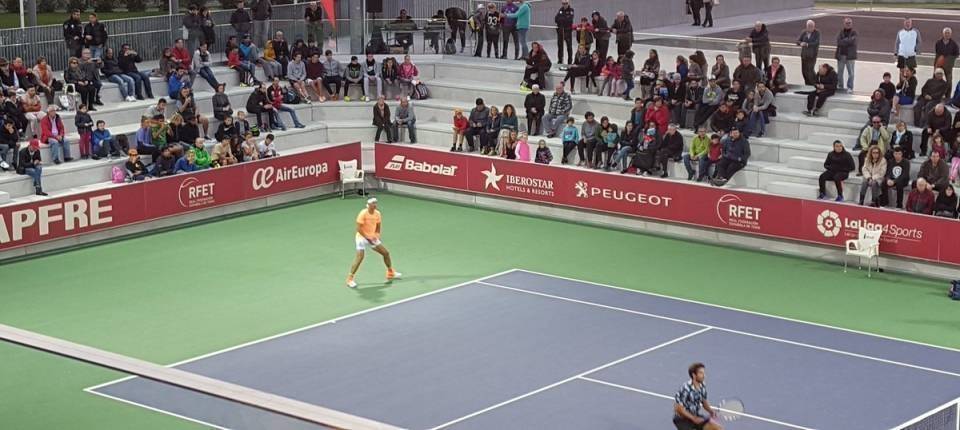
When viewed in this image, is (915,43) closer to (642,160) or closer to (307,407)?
(642,160)

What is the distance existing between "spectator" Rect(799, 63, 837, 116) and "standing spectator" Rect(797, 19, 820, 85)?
2.88ft

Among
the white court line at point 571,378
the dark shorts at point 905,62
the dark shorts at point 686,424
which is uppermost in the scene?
the dark shorts at point 905,62

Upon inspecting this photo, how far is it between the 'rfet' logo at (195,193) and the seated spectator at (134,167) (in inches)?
43.8

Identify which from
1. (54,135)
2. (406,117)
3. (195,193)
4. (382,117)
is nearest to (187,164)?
(195,193)

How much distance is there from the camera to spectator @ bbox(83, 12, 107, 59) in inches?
1582

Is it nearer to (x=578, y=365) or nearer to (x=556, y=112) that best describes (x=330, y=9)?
(x=556, y=112)

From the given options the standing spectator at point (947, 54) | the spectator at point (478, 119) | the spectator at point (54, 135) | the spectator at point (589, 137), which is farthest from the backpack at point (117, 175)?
the standing spectator at point (947, 54)

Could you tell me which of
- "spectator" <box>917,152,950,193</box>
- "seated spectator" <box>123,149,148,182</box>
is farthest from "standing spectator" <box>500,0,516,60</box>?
"spectator" <box>917,152,950,193</box>

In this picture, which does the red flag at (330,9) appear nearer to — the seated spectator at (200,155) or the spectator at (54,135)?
the seated spectator at (200,155)

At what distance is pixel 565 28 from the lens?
142 feet

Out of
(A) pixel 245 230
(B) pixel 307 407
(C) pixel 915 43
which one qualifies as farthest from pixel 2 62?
(B) pixel 307 407

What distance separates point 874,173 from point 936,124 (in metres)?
2.29

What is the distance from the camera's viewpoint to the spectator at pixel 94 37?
40.2 metres

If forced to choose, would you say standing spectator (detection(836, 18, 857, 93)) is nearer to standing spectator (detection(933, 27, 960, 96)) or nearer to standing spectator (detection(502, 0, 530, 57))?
standing spectator (detection(933, 27, 960, 96))
